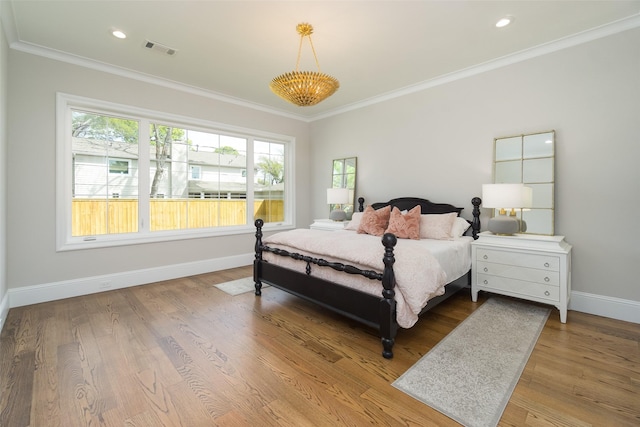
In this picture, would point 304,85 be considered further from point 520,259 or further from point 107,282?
point 107,282

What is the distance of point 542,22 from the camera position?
275 cm

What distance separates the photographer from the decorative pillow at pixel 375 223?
3693mm

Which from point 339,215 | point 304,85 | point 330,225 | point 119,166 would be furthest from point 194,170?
point 304,85

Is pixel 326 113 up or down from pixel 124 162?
up

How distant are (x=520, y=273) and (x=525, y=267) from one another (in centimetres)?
8

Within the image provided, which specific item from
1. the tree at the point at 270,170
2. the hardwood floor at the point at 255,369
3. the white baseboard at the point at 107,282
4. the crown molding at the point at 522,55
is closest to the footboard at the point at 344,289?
the hardwood floor at the point at 255,369

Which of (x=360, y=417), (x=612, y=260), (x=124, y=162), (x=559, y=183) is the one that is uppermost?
(x=124, y=162)

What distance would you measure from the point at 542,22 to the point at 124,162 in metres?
5.02

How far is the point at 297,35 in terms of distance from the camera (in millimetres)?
2947

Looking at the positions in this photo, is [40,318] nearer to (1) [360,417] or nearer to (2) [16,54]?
(2) [16,54]

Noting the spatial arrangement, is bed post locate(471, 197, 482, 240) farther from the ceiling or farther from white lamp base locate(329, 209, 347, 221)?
white lamp base locate(329, 209, 347, 221)

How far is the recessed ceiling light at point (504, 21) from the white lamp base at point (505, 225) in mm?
1940

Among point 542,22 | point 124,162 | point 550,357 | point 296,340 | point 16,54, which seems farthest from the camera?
point 124,162

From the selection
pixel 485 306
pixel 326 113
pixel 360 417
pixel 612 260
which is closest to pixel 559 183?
pixel 612 260
